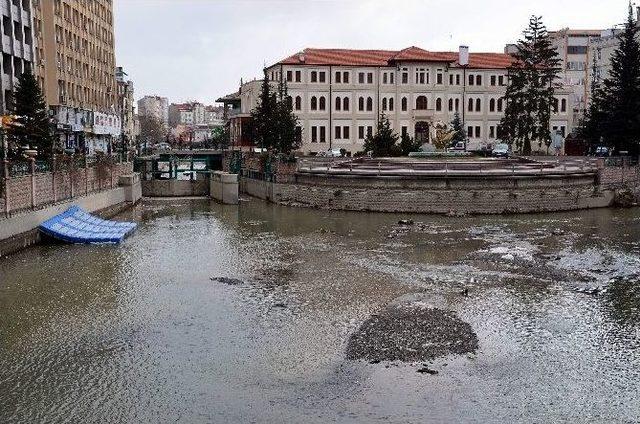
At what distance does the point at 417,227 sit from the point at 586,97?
94.3 metres

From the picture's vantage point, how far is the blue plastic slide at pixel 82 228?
28.8 m

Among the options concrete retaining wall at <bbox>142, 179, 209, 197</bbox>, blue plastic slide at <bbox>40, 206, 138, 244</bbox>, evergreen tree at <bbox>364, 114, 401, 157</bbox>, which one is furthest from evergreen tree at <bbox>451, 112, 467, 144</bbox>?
blue plastic slide at <bbox>40, 206, 138, 244</bbox>

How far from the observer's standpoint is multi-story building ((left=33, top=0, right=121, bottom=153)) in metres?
69.5

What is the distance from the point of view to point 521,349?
14758 mm

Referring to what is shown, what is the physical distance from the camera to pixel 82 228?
30.7 meters

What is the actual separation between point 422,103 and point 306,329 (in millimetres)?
73139

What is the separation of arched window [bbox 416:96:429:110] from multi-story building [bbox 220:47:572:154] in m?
0.12

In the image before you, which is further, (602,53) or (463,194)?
(602,53)

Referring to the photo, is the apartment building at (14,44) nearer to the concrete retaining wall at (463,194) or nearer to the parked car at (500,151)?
the concrete retaining wall at (463,194)

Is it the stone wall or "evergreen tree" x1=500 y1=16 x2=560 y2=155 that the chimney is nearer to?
"evergreen tree" x1=500 y1=16 x2=560 y2=155

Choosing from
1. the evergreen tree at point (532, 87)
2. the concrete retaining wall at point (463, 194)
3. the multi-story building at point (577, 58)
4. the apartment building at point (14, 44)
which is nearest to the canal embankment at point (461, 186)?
the concrete retaining wall at point (463, 194)

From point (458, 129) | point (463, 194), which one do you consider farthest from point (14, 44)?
point (458, 129)

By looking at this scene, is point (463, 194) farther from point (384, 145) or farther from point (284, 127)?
point (284, 127)

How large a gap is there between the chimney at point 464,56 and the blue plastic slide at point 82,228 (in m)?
62.2
